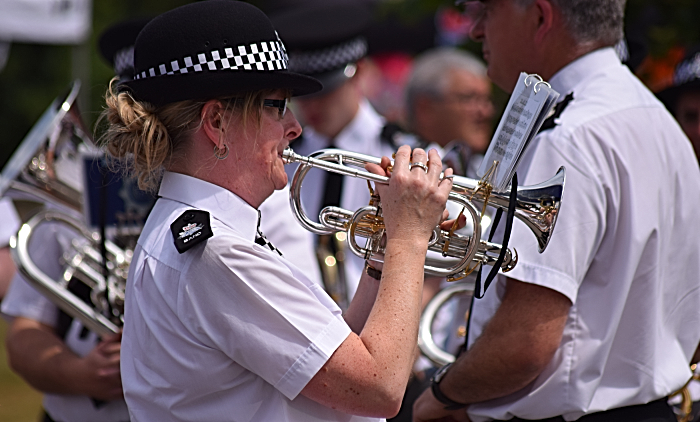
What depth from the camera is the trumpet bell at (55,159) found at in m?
3.43

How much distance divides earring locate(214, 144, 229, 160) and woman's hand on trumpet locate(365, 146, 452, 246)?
0.45 metres

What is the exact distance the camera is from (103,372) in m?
3.12

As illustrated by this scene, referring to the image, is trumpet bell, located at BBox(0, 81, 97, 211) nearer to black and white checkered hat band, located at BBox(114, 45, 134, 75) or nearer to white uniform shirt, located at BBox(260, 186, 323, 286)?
black and white checkered hat band, located at BBox(114, 45, 134, 75)

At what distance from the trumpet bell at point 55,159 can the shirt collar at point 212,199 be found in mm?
1494

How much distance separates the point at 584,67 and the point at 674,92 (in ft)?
5.95

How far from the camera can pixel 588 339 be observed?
100 inches

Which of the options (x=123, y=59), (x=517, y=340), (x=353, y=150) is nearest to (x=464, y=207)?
(x=517, y=340)

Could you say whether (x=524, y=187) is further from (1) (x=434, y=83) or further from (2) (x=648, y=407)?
(1) (x=434, y=83)

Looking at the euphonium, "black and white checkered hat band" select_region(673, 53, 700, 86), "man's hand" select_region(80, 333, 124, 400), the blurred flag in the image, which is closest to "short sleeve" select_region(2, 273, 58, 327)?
the euphonium

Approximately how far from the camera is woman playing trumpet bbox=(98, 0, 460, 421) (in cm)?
194

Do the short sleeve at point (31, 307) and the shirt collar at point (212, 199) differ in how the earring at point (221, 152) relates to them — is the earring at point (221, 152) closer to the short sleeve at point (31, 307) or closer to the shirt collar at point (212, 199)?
the shirt collar at point (212, 199)

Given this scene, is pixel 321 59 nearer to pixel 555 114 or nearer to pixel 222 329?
pixel 555 114

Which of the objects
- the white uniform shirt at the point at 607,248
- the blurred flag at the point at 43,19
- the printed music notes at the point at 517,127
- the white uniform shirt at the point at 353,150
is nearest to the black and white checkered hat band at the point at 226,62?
the printed music notes at the point at 517,127

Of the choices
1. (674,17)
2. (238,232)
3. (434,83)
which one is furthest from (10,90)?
(238,232)
